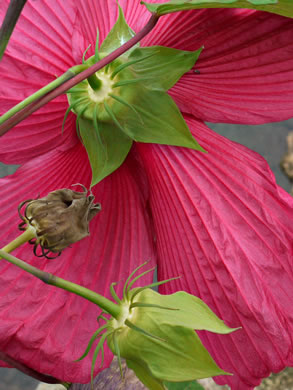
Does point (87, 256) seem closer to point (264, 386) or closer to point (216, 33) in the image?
point (216, 33)

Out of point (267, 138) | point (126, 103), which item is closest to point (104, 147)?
point (126, 103)

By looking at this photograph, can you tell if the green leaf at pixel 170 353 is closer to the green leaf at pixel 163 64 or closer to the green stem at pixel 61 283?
the green stem at pixel 61 283

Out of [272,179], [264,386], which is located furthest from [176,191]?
[264,386]

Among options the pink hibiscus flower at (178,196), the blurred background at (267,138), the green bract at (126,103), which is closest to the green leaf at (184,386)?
the pink hibiscus flower at (178,196)

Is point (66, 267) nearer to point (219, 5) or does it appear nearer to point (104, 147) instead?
point (104, 147)

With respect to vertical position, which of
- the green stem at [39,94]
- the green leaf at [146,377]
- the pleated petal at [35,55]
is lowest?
the green leaf at [146,377]

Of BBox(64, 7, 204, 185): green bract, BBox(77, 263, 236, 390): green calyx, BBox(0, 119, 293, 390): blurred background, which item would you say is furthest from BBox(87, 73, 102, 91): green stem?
BBox(0, 119, 293, 390): blurred background
